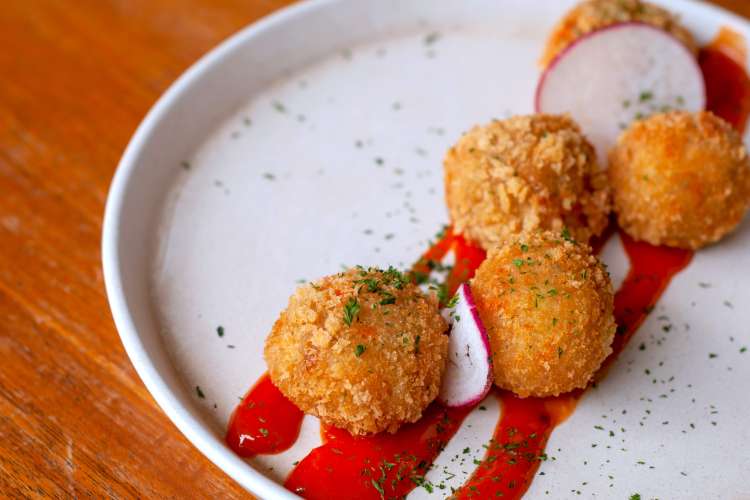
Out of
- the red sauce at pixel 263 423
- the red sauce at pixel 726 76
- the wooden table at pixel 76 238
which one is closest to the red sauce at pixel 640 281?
the red sauce at pixel 726 76

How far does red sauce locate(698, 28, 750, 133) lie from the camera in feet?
9.56

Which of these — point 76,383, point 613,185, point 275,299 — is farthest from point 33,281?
point 613,185

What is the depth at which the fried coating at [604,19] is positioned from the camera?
9.26 ft

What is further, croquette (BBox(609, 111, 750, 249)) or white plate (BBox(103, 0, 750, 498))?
croquette (BBox(609, 111, 750, 249))

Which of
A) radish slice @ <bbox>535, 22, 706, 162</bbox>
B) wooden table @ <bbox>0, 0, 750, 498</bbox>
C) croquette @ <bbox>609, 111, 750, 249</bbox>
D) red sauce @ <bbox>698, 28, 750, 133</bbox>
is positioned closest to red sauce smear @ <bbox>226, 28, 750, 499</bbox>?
wooden table @ <bbox>0, 0, 750, 498</bbox>

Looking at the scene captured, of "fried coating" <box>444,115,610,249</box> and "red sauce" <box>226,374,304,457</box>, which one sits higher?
"fried coating" <box>444,115,610,249</box>

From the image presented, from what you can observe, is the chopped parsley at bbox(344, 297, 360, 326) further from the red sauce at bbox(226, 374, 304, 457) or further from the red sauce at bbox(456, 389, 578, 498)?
the red sauce at bbox(456, 389, 578, 498)

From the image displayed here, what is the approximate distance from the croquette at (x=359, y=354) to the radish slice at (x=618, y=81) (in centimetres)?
110

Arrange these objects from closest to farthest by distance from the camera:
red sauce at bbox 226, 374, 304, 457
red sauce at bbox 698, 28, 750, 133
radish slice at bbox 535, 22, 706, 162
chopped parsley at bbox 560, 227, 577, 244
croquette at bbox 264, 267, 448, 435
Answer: croquette at bbox 264, 267, 448, 435 < red sauce at bbox 226, 374, 304, 457 < chopped parsley at bbox 560, 227, 577, 244 < radish slice at bbox 535, 22, 706, 162 < red sauce at bbox 698, 28, 750, 133

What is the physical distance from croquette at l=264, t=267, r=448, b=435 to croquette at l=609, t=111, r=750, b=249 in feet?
2.61

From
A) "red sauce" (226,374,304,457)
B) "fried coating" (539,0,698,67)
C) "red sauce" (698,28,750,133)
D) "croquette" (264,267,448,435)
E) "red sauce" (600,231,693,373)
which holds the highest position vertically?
"fried coating" (539,0,698,67)

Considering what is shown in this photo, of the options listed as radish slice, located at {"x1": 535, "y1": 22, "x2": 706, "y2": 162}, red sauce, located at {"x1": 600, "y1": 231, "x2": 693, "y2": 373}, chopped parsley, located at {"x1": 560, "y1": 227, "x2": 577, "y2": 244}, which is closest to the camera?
chopped parsley, located at {"x1": 560, "y1": 227, "x2": 577, "y2": 244}

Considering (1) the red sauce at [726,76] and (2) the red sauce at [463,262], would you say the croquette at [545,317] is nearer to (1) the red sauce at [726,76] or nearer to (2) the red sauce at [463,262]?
(2) the red sauce at [463,262]

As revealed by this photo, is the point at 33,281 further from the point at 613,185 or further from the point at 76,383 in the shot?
the point at 613,185
